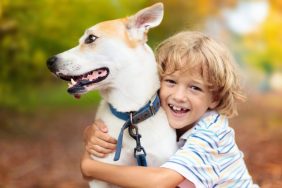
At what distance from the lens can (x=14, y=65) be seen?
6.31 metres

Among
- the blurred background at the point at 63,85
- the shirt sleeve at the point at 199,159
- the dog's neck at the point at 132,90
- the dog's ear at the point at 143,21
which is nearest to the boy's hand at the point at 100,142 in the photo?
the dog's neck at the point at 132,90

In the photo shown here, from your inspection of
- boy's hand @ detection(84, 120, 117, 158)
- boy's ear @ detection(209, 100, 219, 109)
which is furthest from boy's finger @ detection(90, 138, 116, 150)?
boy's ear @ detection(209, 100, 219, 109)

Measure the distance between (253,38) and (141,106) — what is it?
20.6ft

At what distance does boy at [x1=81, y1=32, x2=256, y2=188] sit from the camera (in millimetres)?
2357

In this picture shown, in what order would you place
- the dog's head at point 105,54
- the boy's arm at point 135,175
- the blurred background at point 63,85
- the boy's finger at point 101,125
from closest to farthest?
the boy's arm at point 135,175, the dog's head at point 105,54, the boy's finger at point 101,125, the blurred background at point 63,85

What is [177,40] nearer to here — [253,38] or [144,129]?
[144,129]

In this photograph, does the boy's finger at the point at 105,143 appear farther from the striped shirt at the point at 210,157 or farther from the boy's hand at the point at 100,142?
the striped shirt at the point at 210,157

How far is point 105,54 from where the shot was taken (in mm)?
2494

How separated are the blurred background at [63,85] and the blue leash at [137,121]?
1861 mm

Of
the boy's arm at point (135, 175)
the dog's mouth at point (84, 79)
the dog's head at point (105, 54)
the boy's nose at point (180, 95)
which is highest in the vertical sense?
the dog's head at point (105, 54)

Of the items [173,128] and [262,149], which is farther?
[262,149]

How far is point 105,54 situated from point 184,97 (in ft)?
1.39

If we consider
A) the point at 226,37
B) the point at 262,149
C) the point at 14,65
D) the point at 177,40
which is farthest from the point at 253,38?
the point at 177,40

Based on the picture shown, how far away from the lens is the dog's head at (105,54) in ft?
8.00
